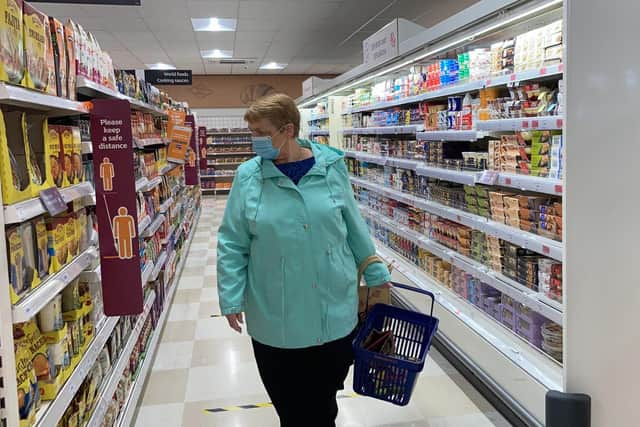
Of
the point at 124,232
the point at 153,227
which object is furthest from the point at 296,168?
the point at 153,227

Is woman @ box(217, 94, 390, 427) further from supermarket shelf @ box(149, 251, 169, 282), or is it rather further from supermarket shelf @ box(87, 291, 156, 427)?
supermarket shelf @ box(149, 251, 169, 282)

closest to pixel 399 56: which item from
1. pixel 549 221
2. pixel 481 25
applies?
pixel 481 25

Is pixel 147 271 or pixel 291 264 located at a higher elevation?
pixel 291 264

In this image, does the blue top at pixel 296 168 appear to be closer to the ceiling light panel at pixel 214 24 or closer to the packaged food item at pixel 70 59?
the packaged food item at pixel 70 59

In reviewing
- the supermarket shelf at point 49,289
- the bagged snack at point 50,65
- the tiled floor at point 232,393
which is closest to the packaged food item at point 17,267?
the supermarket shelf at point 49,289

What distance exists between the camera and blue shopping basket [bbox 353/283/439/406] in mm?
2449

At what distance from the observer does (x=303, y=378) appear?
225 centimetres

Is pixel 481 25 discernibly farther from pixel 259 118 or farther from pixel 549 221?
pixel 259 118

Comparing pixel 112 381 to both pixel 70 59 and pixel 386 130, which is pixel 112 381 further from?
pixel 386 130

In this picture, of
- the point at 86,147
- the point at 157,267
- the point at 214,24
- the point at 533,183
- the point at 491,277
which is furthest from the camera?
the point at 214,24

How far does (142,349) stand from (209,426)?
35.0 inches

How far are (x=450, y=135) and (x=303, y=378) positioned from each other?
Result: 8.28 feet

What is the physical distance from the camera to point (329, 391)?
2.29m

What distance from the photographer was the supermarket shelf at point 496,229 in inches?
114
